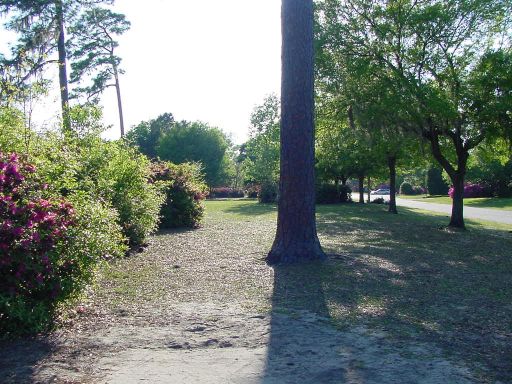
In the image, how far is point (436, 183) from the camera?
61781mm

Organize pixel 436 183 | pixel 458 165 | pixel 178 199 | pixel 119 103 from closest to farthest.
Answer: pixel 458 165
pixel 178 199
pixel 119 103
pixel 436 183

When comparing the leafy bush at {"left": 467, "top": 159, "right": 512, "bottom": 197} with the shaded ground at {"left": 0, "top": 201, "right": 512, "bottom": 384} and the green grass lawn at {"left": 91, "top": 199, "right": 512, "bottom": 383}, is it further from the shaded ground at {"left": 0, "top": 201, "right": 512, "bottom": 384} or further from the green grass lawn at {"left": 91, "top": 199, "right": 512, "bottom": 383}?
the shaded ground at {"left": 0, "top": 201, "right": 512, "bottom": 384}

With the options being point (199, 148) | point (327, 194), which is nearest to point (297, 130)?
point (327, 194)

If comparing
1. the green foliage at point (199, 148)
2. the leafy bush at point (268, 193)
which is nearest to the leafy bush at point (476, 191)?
the leafy bush at point (268, 193)

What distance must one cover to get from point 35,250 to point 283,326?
2.70 metres

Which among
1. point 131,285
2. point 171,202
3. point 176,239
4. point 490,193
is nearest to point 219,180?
point 490,193

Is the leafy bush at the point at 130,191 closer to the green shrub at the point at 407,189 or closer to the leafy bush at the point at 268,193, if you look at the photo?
the leafy bush at the point at 268,193

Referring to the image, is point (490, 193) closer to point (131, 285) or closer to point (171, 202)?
point (171, 202)

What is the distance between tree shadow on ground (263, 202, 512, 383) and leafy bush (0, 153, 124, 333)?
2.26 m

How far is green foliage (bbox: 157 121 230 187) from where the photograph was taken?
6191cm

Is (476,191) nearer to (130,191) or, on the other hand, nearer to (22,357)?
(130,191)

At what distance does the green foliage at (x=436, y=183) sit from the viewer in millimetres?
61000

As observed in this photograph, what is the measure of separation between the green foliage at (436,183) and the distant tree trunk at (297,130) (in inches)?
2154

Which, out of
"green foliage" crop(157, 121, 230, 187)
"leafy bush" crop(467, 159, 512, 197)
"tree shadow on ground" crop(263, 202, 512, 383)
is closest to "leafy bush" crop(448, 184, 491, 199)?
"leafy bush" crop(467, 159, 512, 197)
